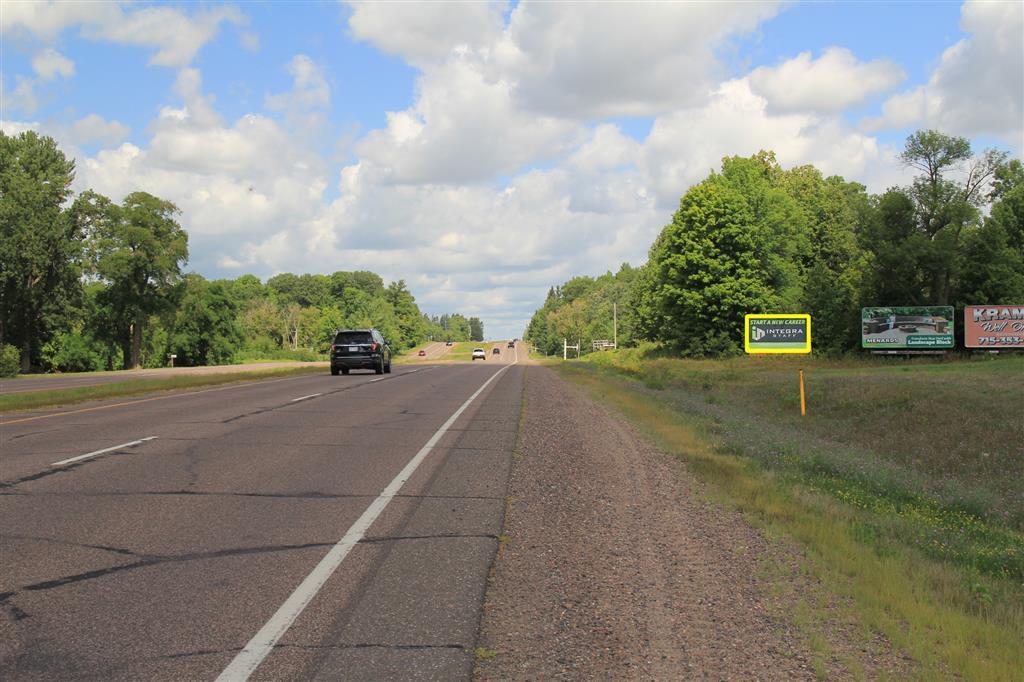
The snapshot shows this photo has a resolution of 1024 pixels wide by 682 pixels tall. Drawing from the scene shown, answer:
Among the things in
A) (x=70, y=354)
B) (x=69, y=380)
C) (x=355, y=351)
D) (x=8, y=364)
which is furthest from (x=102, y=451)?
(x=70, y=354)

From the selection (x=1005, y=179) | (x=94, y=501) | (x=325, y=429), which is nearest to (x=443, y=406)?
(x=325, y=429)

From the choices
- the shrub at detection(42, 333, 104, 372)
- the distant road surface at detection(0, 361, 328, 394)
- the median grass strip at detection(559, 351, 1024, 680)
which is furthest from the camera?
the shrub at detection(42, 333, 104, 372)

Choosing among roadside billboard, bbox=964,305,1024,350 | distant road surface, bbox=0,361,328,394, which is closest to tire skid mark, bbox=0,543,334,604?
distant road surface, bbox=0,361,328,394

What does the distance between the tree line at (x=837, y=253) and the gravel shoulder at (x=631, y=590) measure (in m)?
57.2

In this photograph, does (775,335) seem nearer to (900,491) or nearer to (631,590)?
(900,491)

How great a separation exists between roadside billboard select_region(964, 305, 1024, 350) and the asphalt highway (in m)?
44.8

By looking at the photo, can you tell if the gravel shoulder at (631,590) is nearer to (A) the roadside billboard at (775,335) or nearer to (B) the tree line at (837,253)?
(A) the roadside billboard at (775,335)

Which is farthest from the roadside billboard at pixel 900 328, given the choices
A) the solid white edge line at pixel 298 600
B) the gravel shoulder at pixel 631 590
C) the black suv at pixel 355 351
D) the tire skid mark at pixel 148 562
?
the tire skid mark at pixel 148 562

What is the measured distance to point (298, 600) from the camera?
18.0ft

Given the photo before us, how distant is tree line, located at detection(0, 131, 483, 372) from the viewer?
2441 inches

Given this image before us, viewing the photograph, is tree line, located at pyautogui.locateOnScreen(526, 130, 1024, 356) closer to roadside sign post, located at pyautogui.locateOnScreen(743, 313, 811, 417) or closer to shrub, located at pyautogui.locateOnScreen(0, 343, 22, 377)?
roadside sign post, located at pyautogui.locateOnScreen(743, 313, 811, 417)

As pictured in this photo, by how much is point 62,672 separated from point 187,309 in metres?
86.0

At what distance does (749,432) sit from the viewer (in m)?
18.3

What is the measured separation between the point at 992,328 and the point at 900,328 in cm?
500
